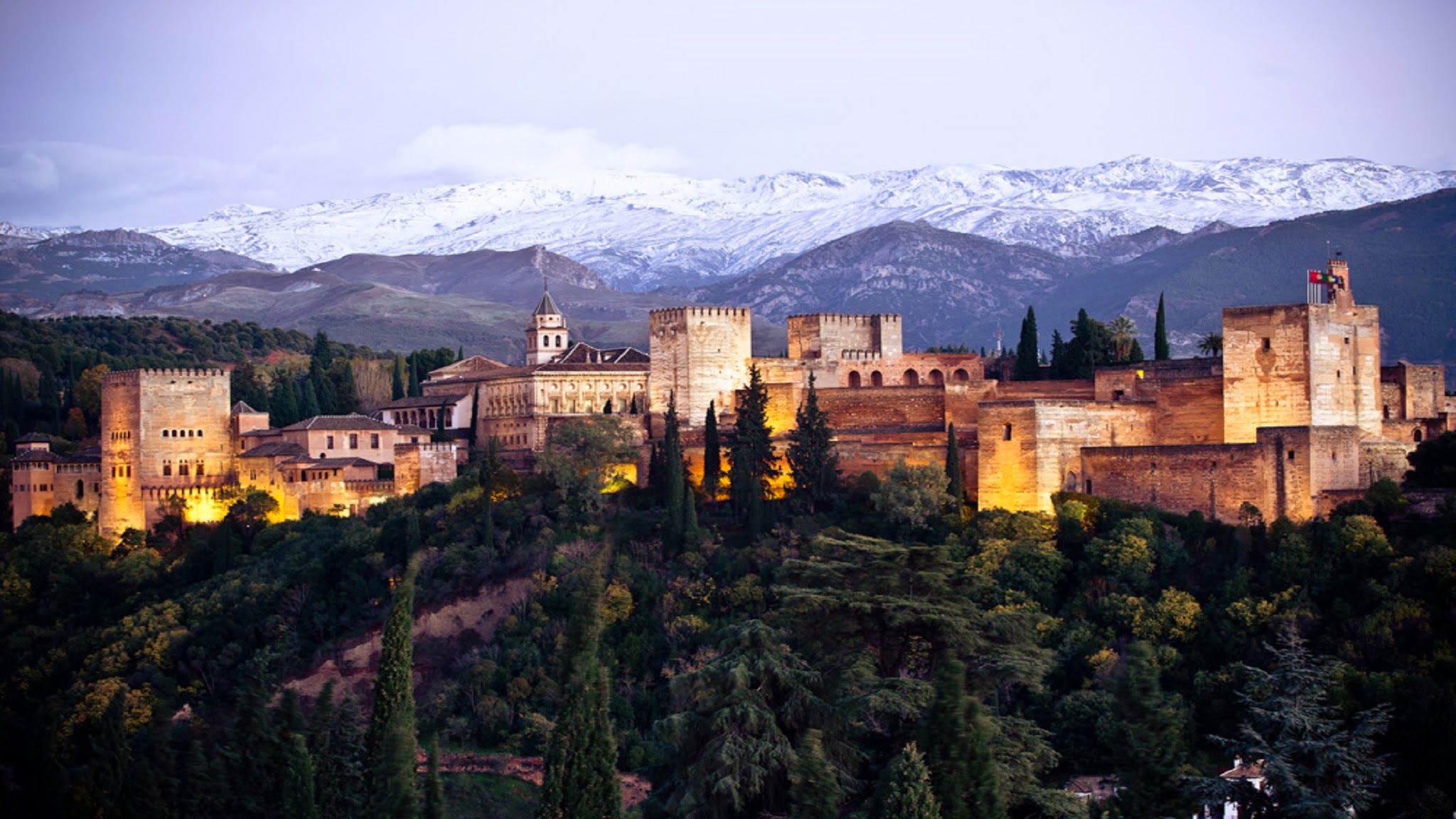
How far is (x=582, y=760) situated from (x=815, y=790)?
5306 millimetres

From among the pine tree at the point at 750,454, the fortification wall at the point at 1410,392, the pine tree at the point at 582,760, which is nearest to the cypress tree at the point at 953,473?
the pine tree at the point at 750,454

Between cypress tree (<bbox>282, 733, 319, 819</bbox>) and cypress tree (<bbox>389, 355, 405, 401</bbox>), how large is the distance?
3344 cm

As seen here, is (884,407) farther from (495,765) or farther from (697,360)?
(495,765)

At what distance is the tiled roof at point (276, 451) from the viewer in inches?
2066

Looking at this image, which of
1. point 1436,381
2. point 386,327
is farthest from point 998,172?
point 1436,381

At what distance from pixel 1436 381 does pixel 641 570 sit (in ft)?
69.9

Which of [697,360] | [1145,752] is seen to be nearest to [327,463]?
[697,360]

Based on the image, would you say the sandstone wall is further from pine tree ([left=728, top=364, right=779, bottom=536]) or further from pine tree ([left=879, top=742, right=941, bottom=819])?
pine tree ([left=879, top=742, right=941, bottom=819])

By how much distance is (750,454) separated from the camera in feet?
152

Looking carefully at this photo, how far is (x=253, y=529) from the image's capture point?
5116 centimetres

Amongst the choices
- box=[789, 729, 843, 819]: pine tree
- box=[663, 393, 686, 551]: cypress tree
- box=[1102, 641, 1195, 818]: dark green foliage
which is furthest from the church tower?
box=[1102, 641, 1195, 818]: dark green foliage

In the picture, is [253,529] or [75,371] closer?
[253,529]

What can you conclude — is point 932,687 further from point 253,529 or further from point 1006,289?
point 1006,289

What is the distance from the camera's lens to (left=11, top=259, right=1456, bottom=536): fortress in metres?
41.7
